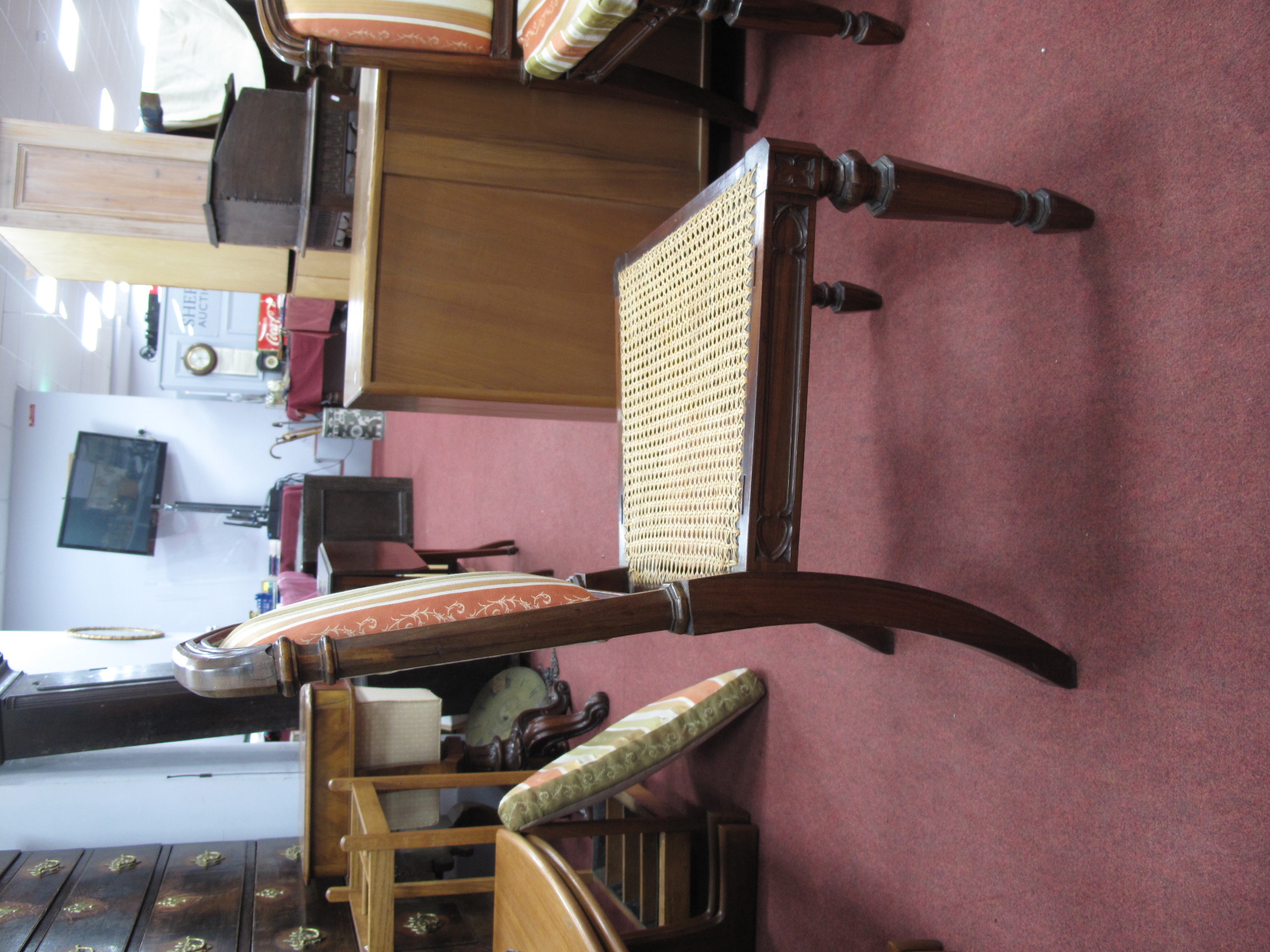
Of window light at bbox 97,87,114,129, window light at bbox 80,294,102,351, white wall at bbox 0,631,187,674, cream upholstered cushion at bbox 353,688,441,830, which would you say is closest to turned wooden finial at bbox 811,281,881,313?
cream upholstered cushion at bbox 353,688,441,830

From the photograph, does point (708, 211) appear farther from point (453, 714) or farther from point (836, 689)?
point (453, 714)

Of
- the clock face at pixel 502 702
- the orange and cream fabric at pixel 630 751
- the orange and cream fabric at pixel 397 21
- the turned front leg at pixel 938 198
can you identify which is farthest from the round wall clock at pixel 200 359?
the turned front leg at pixel 938 198

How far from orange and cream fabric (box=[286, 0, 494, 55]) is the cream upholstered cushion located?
60.9 inches

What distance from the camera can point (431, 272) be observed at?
1.84 metres

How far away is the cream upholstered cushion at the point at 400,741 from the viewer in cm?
228

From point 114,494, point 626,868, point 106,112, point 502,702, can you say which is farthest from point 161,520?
point 626,868

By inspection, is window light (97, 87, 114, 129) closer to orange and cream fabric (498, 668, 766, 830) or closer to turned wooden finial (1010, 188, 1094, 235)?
orange and cream fabric (498, 668, 766, 830)

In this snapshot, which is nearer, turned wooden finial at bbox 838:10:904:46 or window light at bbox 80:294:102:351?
turned wooden finial at bbox 838:10:904:46

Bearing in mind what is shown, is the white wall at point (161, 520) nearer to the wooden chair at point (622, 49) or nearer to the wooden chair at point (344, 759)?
the wooden chair at point (344, 759)

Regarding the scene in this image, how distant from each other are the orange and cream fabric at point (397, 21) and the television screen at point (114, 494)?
21.7ft

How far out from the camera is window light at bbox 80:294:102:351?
7551mm

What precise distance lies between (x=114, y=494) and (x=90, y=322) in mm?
1614

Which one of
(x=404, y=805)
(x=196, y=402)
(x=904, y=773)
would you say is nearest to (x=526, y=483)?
(x=404, y=805)

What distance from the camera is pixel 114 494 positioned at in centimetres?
741
